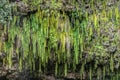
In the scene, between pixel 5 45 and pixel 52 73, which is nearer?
pixel 5 45

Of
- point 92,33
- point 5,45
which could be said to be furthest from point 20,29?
point 92,33

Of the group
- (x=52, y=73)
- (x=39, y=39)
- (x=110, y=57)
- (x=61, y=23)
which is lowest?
(x=52, y=73)

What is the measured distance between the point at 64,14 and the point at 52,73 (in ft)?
3.87

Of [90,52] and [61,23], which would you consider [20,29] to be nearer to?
[61,23]

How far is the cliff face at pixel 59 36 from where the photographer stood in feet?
14.2

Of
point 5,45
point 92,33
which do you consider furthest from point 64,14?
point 5,45

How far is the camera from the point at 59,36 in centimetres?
431

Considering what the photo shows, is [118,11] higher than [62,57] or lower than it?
higher

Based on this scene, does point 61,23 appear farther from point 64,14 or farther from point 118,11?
point 118,11

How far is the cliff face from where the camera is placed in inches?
170

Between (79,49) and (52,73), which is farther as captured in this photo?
(52,73)

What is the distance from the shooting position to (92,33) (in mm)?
4438

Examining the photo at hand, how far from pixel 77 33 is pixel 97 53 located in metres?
0.52

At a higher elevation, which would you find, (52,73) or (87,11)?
(87,11)
